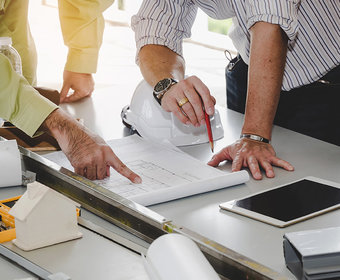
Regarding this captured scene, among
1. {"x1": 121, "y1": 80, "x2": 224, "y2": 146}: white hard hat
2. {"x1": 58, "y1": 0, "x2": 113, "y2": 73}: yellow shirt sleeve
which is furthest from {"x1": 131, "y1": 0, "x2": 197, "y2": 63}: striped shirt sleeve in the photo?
{"x1": 58, "y1": 0, "x2": 113, "y2": 73}: yellow shirt sleeve

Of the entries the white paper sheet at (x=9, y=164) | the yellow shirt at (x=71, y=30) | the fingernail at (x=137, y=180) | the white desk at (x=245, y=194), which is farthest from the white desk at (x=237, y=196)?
the white paper sheet at (x=9, y=164)

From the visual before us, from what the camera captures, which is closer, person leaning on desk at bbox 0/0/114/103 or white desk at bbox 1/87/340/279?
white desk at bbox 1/87/340/279

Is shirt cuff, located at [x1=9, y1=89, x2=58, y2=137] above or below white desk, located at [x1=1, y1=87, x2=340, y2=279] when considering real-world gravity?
above

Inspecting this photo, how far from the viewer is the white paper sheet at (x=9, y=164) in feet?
4.44

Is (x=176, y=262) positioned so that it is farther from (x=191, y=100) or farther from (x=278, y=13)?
(x=278, y=13)

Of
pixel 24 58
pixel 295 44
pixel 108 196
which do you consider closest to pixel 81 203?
pixel 108 196

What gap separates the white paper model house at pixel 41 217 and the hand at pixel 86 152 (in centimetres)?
37

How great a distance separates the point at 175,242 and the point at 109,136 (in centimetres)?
101

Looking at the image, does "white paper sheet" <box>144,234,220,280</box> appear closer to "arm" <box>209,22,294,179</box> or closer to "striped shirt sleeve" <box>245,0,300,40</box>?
"arm" <box>209,22,294,179</box>

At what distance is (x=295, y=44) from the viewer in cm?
192

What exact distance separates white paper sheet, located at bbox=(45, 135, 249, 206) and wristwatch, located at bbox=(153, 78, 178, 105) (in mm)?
138

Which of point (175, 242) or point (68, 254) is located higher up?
point (175, 242)

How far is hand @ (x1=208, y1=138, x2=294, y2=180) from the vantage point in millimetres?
1553

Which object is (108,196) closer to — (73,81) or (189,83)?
(189,83)
